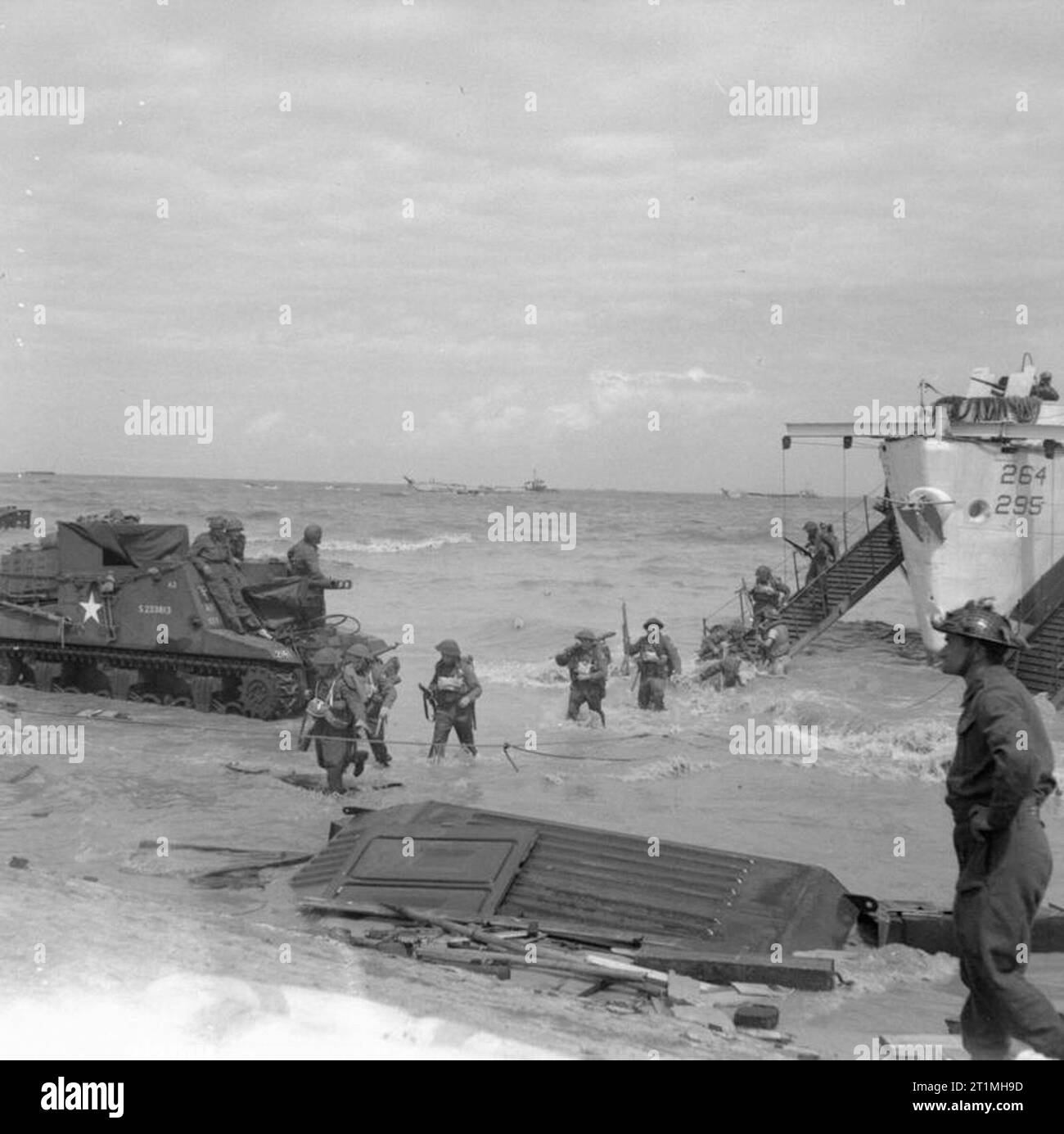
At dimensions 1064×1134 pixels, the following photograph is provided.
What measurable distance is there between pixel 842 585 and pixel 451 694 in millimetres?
12142

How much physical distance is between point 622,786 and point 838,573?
A: 11929mm

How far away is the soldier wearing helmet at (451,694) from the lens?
43.0ft

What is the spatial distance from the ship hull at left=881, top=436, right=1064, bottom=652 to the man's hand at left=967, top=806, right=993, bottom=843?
16.7 m

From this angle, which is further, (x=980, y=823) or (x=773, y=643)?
(x=773, y=643)

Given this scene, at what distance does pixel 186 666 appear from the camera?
17547 millimetres

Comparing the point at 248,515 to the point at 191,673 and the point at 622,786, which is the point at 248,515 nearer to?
the point at 191,673

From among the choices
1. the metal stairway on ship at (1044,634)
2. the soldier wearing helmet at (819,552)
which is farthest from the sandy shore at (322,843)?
the soldier wearing helmet at (819,552)

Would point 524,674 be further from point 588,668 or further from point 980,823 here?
point 980,823

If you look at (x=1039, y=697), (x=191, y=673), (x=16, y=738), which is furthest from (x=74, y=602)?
(x=1039, y=697)

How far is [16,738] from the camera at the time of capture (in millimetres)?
14742

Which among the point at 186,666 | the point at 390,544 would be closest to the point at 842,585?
the point at 186,666

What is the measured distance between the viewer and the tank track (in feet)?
55.0

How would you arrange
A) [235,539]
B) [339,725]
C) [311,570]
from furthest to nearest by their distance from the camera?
[235,539]
[311,570]
[339,725]

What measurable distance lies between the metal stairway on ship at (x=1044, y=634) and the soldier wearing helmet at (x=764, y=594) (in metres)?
3.89
